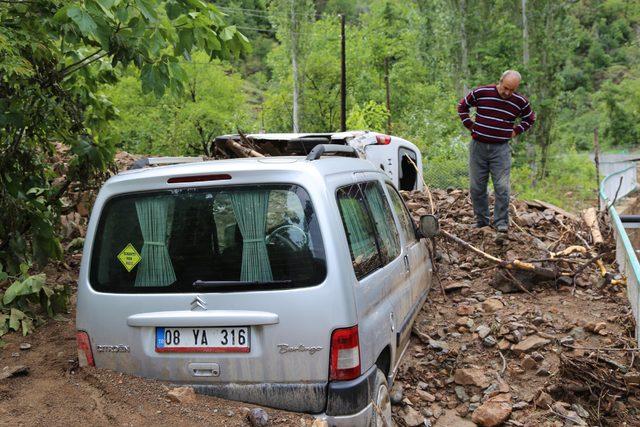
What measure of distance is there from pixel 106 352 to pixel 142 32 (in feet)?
7.48

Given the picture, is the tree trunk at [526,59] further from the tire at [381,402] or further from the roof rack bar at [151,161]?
the tire at [381,402]

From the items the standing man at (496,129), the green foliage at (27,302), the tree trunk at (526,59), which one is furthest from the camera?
the tree trunk at (526,59)

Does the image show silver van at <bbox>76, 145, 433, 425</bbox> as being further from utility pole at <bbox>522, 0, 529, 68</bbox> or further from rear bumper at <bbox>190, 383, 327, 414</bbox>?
utility pole at <bbox>522, 0, 529, 68</bbox>

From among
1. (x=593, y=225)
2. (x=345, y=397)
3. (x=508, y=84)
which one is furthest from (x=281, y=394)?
(x=593, y=225)

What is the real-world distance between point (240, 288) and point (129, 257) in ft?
2.34

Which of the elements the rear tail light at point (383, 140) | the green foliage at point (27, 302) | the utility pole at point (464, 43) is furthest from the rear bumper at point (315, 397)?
the utility pole at point (464, 43)

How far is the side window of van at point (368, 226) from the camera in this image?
3545mm

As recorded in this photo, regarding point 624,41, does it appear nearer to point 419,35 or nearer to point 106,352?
point 419,35

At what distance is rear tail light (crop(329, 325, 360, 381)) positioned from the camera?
3.16m

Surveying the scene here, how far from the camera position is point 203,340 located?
3289 mm

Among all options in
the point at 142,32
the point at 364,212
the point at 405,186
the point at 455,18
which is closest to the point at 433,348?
the point at 364,212

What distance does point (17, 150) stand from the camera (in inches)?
219

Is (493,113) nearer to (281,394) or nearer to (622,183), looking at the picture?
(281,394)

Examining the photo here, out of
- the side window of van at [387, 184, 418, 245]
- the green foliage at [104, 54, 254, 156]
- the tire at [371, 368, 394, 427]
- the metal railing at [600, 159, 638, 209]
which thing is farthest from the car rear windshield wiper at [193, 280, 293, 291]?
the green foliage at [104, 54, 254, 156]
